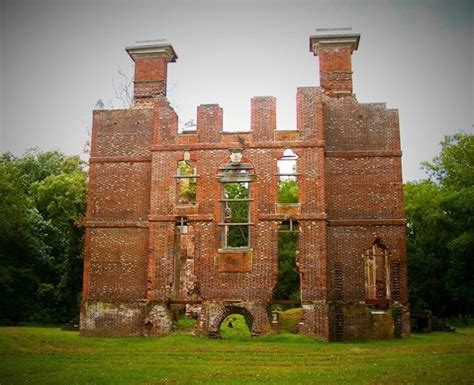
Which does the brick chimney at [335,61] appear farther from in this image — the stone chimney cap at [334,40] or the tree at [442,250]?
the tree at [442,250]

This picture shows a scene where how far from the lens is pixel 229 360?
1577 cm

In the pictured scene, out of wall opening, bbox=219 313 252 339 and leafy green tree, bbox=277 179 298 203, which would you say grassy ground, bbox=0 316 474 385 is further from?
leafy green tree, bbox=277 179 298 203

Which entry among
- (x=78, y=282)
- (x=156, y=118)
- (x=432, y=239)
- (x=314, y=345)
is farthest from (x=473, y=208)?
(x=78, y=282)

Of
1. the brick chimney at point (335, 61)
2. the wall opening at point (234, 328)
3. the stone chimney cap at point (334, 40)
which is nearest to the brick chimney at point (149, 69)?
the stone chimney cap at point (334, 40)

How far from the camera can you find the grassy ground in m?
12.8

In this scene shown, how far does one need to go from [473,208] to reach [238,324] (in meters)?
14.4

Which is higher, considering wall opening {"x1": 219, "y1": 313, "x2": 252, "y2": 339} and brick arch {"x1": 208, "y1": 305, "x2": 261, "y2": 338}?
brick arch {"x1": 208, "y1": 305, "x2": 261, "y2": 338}

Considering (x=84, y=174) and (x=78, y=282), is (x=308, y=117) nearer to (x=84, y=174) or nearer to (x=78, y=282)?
(x=78, y=282)

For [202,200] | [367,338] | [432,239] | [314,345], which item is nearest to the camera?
[314,345]

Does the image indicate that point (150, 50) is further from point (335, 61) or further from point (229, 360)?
point (229, 360)

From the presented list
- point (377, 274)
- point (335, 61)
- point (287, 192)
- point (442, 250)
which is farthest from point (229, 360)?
point (287, 192)

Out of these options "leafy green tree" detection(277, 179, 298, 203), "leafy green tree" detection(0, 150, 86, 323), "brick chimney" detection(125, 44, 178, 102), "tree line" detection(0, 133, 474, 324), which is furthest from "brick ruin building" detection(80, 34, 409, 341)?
"leafy green tree" detection(277, 179, 298, 203)

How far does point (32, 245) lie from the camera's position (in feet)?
110

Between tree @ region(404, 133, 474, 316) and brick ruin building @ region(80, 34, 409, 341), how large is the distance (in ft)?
31.6
